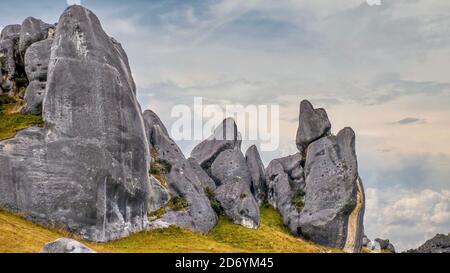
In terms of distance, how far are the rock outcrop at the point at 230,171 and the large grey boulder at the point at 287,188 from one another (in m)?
3.06

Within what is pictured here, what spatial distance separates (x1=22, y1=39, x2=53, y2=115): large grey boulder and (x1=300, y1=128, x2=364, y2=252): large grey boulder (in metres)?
28.9

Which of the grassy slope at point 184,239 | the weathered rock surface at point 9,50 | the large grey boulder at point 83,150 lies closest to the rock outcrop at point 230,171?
the grassy slope at point 184,239

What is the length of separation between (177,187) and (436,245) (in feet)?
98.0

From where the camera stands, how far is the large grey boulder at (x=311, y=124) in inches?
2569

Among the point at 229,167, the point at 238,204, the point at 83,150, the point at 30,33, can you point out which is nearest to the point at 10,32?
the point at 30,33

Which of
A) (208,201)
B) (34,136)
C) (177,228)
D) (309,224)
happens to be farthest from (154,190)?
(309,224)

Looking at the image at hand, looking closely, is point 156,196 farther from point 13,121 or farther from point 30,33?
point 30,33

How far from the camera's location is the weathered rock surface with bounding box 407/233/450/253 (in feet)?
199

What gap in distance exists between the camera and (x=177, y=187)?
51.8 m

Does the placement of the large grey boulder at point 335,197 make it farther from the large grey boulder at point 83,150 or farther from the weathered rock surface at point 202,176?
the large grey boulder at point 83,150

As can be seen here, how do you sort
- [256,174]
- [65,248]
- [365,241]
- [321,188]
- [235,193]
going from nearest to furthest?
[65,248] < [235,193] < [321,188] < [256,174] < [365,241]

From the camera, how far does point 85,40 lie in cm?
4531
